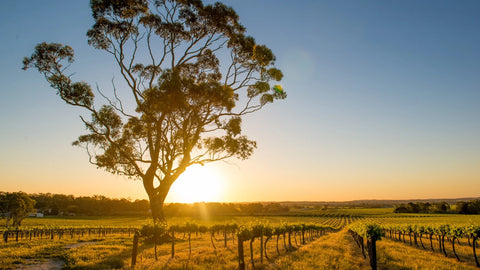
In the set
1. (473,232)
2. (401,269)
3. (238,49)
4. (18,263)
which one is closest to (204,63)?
A: (238,49)

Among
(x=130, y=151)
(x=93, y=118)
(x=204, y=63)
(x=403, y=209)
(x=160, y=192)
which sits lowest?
(x=403, y=209)

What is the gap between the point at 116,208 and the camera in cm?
11312

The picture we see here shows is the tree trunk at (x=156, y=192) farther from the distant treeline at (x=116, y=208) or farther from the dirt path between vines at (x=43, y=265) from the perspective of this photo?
the distant treeline at (x=116, y=208)

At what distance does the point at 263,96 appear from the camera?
1074 inches

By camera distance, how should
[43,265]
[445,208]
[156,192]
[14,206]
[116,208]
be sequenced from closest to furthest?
[43,265]
[156,192]
[14,206]
[116,208]
[445,208]

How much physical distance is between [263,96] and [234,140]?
5.47m

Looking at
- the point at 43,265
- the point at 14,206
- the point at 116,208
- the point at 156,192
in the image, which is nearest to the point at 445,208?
the point at 156,192

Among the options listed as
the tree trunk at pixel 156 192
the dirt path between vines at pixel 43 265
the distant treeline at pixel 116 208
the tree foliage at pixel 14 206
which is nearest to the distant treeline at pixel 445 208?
the distant treeline at pixel 116 208

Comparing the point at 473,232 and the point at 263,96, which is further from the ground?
the point at 263,96

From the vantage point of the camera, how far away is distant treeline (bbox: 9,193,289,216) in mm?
109188

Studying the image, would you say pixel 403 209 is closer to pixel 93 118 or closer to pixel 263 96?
pixel 263 96

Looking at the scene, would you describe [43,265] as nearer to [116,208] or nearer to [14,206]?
[14,206]

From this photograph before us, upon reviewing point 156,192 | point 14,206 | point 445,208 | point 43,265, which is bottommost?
point 445,208

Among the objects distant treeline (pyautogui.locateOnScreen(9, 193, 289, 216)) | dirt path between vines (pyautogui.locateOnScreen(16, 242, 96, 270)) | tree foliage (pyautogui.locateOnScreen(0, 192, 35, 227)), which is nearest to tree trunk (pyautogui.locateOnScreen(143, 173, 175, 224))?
dirt path between vines (pyautogui.locateOnScreen(16, 242, 96, 270))
